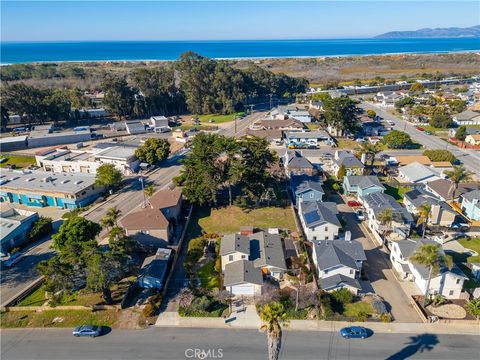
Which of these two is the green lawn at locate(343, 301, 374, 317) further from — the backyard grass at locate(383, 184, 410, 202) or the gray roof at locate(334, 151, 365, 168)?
the gray roof at locate(334, 151, 365, 168)

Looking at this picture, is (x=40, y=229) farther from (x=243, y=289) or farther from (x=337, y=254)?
(x=337, y=254)

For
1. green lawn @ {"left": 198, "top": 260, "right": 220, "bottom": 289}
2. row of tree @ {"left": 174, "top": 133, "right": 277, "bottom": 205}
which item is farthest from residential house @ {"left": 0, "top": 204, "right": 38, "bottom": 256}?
green lawn @ {"left": 198, "top": 260, "right": 220, "bottom": 289}

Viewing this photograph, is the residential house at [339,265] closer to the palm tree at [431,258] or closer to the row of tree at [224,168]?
the palm tree at [431,258]

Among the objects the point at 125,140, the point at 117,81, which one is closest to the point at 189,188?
the point at 125,140

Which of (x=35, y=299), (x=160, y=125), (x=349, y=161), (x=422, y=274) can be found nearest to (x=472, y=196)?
(x=349, y=161)

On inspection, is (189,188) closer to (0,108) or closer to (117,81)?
(117,81)
